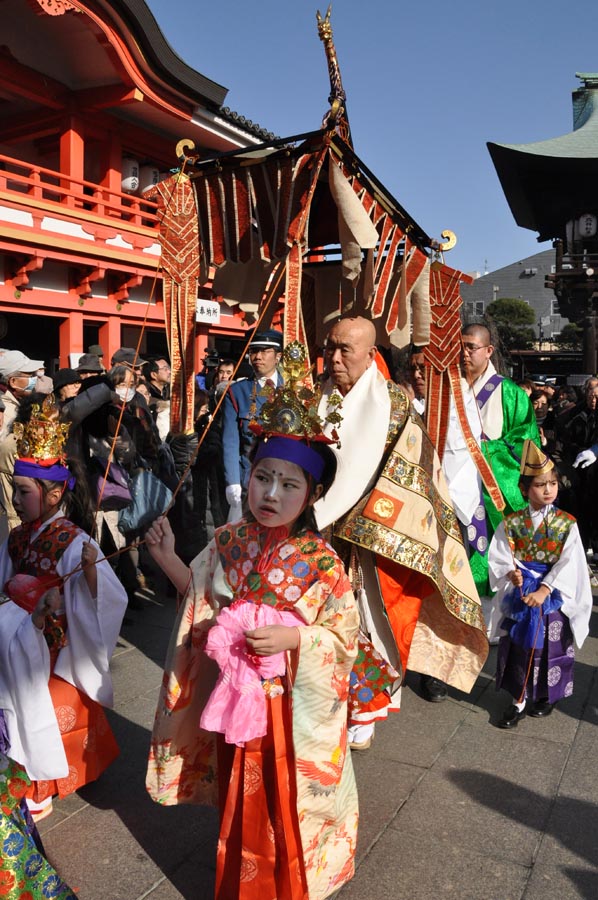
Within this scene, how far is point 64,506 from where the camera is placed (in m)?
2.92

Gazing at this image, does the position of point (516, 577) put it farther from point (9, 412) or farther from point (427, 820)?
point (9, 412)

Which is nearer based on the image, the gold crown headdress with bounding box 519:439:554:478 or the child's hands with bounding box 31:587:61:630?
the child's hands with bounding box 31:587:61:630

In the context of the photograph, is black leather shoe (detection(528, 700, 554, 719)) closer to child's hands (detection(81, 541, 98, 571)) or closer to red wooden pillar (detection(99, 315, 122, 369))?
child's hands (detection(81, 541, 98, 571))

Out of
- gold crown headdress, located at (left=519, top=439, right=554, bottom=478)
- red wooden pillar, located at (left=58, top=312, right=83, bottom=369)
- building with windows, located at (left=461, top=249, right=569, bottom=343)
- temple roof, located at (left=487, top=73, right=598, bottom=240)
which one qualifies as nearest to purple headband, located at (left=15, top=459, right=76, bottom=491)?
gold crown headdress, located at (left=519, top=439, right=554, bottom=478)

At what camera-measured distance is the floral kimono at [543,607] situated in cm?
361

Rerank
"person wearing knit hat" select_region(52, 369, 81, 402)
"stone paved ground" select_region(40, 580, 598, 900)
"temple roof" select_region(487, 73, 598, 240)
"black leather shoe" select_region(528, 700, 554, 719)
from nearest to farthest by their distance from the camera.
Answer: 1. "stone paved ground" select_region(40, 580, 598, 900)
2. "black leather shoe" select_region(528, 700, 554, 719)
3. "person wearing knit hat" select_region(52, 369, 81, 402)
4. "temple roof" select_region(487, 73, 598, 240)

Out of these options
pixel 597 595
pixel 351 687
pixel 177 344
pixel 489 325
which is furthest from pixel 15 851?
pixel 597 595

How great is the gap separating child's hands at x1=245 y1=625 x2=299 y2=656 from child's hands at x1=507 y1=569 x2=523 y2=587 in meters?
1.91

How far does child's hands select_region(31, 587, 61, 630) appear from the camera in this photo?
98.3 inches

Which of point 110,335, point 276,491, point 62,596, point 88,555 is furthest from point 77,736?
point 110,335

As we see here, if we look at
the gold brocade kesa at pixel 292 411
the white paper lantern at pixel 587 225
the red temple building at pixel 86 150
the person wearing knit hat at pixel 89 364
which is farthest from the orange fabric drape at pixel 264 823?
the white paper lantern at pixel 587 225

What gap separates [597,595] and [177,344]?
4.07 m

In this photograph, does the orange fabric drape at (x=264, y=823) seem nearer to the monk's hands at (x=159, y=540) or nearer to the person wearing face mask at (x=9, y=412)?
the monk's hands at (x=159, y=540)

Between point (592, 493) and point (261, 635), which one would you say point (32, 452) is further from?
point (592, 493)
